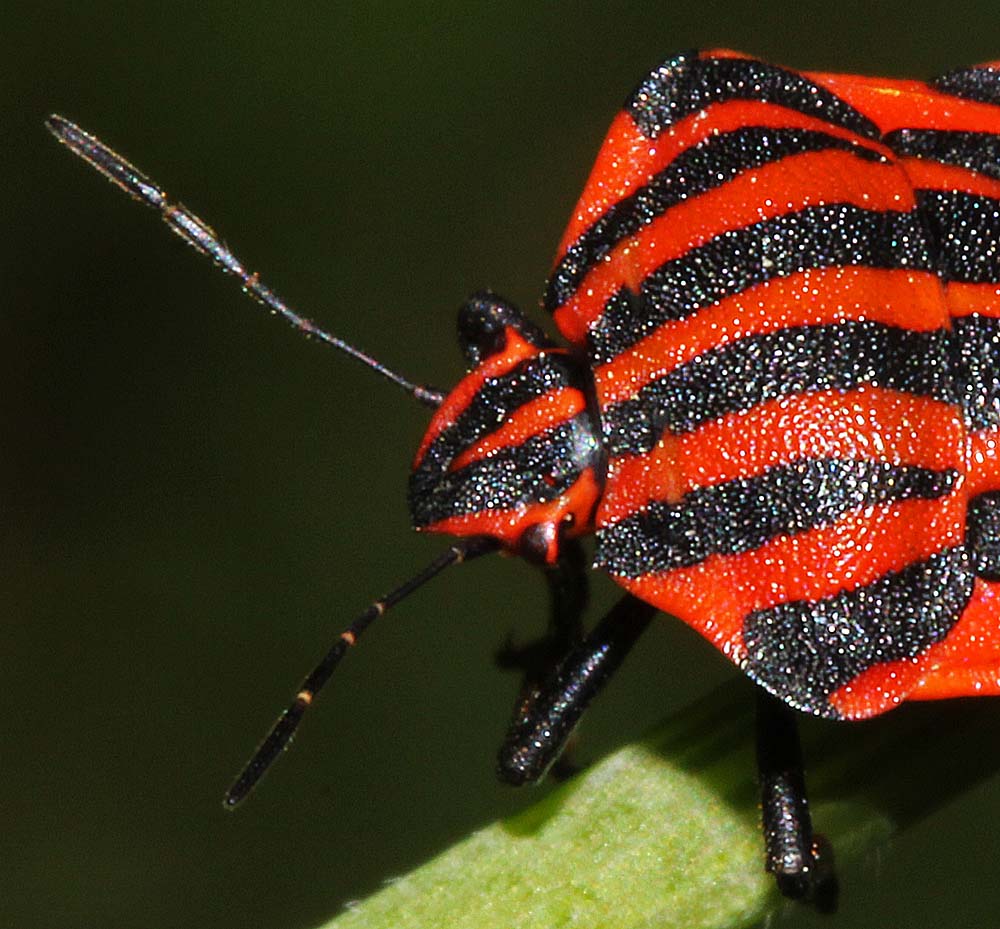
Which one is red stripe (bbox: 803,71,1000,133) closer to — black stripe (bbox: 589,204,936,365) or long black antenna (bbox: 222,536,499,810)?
black stripe (bbox: 589,204,936,365)

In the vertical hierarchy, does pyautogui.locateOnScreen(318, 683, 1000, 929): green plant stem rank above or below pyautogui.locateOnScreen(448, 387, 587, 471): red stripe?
below

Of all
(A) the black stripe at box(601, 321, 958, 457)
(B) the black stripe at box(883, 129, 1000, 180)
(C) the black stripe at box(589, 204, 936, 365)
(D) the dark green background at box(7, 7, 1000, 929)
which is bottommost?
(D) the dark green background at box(7, 7, 1000, 929)

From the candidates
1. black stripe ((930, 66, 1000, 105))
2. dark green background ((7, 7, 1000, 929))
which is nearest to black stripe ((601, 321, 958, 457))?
black stripe ((930, 66, 1000, 105))

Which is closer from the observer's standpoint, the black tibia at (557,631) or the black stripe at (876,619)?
the black stripe at (876,619)

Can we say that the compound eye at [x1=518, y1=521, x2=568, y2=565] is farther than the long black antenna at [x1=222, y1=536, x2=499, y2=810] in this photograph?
Yes

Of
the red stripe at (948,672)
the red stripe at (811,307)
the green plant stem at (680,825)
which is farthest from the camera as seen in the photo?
the red stripe at (811,307)

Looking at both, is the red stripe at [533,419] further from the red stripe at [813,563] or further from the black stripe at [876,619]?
the black stripe at [876,619]

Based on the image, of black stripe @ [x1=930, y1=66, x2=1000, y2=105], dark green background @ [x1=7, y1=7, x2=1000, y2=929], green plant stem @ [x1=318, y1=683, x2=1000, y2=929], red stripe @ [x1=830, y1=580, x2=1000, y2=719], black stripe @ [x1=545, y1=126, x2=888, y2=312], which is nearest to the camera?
green plant stem @ [x1=318, y1=683, x2=1000, y2=929]

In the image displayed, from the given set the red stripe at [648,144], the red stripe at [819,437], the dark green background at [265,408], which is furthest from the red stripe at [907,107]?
the dark green background at [265,408]

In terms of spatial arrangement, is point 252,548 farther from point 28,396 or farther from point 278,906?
point 278,906
